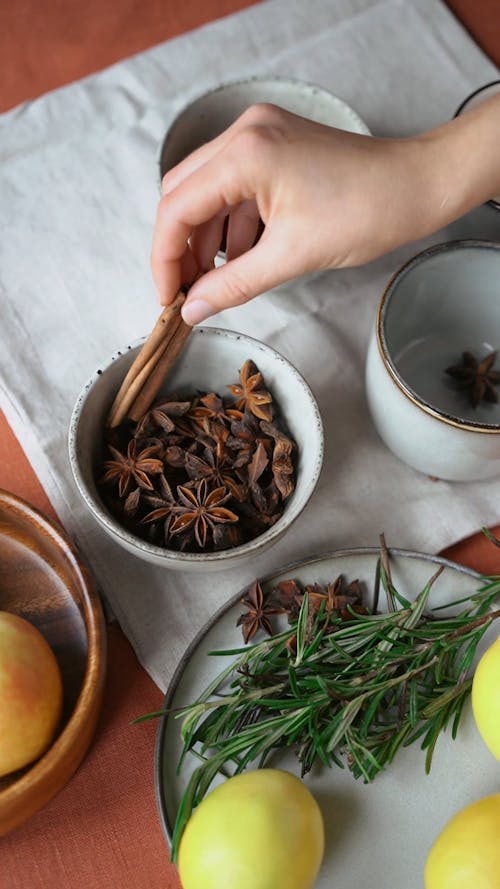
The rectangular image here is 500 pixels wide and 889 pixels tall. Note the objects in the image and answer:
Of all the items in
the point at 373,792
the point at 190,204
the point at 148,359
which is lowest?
the point at 373,792

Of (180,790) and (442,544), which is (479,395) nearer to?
(442,544)

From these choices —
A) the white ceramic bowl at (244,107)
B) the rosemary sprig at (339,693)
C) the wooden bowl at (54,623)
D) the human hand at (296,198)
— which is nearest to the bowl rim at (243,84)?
the white ceramic bowl at (244,107)

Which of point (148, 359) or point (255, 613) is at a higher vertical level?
point (148, 359)

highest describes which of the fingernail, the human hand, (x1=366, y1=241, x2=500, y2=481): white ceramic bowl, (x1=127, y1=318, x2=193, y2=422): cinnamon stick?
the human hand

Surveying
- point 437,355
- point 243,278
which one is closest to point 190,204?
point 243,278

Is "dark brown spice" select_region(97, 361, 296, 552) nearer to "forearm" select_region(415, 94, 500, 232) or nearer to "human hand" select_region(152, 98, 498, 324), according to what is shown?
"human hand" select_region(152, 98, 498, 324)

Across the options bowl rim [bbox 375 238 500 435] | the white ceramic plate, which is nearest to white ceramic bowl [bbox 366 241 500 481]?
bowl rim [bbox 375 238 500 435]

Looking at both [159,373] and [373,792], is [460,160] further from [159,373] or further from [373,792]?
[373,792]
